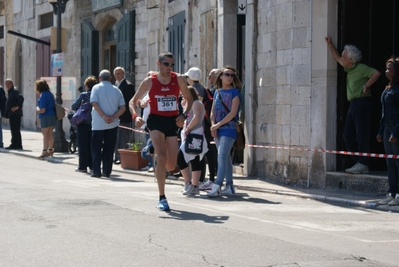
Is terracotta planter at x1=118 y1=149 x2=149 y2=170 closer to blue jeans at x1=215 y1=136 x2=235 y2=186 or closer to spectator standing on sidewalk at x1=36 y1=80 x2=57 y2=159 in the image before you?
spectator standing on sidewalk at x1=36 y1=80 x2=57 y2=159

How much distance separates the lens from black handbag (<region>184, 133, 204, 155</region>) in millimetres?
12008

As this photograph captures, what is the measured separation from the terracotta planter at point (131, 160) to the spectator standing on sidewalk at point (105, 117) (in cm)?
114

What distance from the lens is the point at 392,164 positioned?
36.8ft

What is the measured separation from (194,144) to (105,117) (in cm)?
314

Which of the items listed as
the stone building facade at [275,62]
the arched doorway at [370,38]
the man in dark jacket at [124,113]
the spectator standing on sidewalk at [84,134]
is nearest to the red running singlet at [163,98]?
the stone building facade at [275,62]

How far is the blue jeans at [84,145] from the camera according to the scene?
16.0 metres

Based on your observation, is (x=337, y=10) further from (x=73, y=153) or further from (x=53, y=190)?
(x=73, y=153)

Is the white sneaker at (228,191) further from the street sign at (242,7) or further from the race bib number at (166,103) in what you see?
the street sign at (242,7)

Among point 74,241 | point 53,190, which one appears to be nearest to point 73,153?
point 53,190

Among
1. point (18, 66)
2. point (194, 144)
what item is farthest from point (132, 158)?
point (18, 66)

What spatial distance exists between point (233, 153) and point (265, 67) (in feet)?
6.10

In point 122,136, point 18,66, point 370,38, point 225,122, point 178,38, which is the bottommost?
point 122,136

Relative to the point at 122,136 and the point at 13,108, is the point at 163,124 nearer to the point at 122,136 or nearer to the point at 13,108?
the point at 122,136

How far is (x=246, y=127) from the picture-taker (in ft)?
50.4
